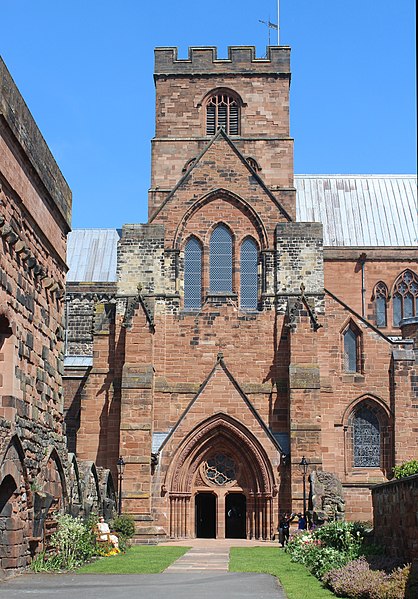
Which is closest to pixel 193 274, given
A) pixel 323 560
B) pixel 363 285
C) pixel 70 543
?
pixel 363 285

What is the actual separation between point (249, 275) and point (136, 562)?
1872cm

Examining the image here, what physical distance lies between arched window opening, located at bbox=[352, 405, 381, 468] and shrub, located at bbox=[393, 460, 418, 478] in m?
2.19

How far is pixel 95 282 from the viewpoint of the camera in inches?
1991

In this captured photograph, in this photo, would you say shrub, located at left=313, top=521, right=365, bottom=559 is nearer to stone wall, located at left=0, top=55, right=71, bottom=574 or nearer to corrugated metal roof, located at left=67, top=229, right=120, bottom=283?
stone wall, located at left=0, top=55, right=71, bottom=574

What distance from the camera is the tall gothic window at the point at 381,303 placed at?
48.8 meters

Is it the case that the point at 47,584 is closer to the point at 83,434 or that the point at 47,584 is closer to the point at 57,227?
the point at 57,227

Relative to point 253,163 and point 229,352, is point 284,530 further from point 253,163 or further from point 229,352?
point 253,163

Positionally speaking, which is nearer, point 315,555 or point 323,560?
point 323,560

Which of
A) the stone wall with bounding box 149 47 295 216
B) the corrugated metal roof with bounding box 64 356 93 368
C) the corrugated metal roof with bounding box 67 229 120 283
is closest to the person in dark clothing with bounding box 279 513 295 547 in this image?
the corrugated metal roof with bounding box 64 356 93 368

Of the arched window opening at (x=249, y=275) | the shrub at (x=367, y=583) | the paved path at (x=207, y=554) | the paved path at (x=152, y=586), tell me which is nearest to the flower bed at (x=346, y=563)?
the shrub at (x=367, y=583)

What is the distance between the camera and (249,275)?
133 feet

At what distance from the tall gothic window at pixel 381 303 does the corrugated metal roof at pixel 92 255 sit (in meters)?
13.7

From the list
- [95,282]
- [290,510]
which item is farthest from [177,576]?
[95,282]

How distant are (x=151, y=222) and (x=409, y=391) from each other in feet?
41.9
